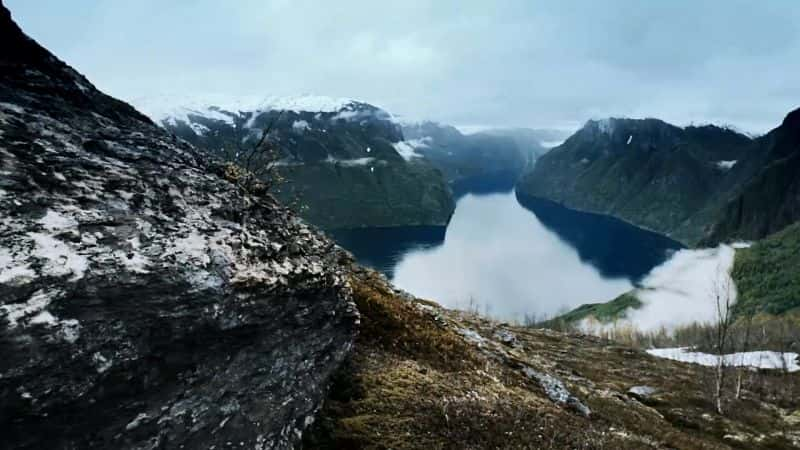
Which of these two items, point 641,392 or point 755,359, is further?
point 755,359

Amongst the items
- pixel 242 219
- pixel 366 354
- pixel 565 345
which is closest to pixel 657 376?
pixel 565 345

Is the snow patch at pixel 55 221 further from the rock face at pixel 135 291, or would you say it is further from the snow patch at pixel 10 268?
the snow patch at pixel 10 268

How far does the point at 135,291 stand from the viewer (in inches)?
416

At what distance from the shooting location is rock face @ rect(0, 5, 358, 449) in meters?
Answer: 9.25

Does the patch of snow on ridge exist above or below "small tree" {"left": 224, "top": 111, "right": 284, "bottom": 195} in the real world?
below

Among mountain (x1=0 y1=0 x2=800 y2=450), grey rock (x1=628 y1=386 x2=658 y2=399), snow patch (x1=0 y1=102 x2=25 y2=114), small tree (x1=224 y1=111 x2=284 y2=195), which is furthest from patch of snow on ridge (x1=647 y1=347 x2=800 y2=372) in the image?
snow patch (x1=0 y1=102 x2=25 y2=114)

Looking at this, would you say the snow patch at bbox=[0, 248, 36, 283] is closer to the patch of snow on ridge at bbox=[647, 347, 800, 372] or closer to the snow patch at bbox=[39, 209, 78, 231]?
the snow patch at bbox=[39, 209, 78, 231]

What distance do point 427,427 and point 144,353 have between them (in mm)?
9013

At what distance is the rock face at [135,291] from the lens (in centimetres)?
925

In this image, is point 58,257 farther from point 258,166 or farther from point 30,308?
point 258,166

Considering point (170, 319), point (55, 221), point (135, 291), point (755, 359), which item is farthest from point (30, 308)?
point (755, 359)

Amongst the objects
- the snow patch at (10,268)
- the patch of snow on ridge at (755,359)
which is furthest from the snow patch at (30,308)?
the patch of snow on ridge at (755,359)

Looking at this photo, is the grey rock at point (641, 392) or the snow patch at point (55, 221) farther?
the grey rock at point (641, 392)

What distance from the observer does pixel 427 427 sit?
52.7ft
